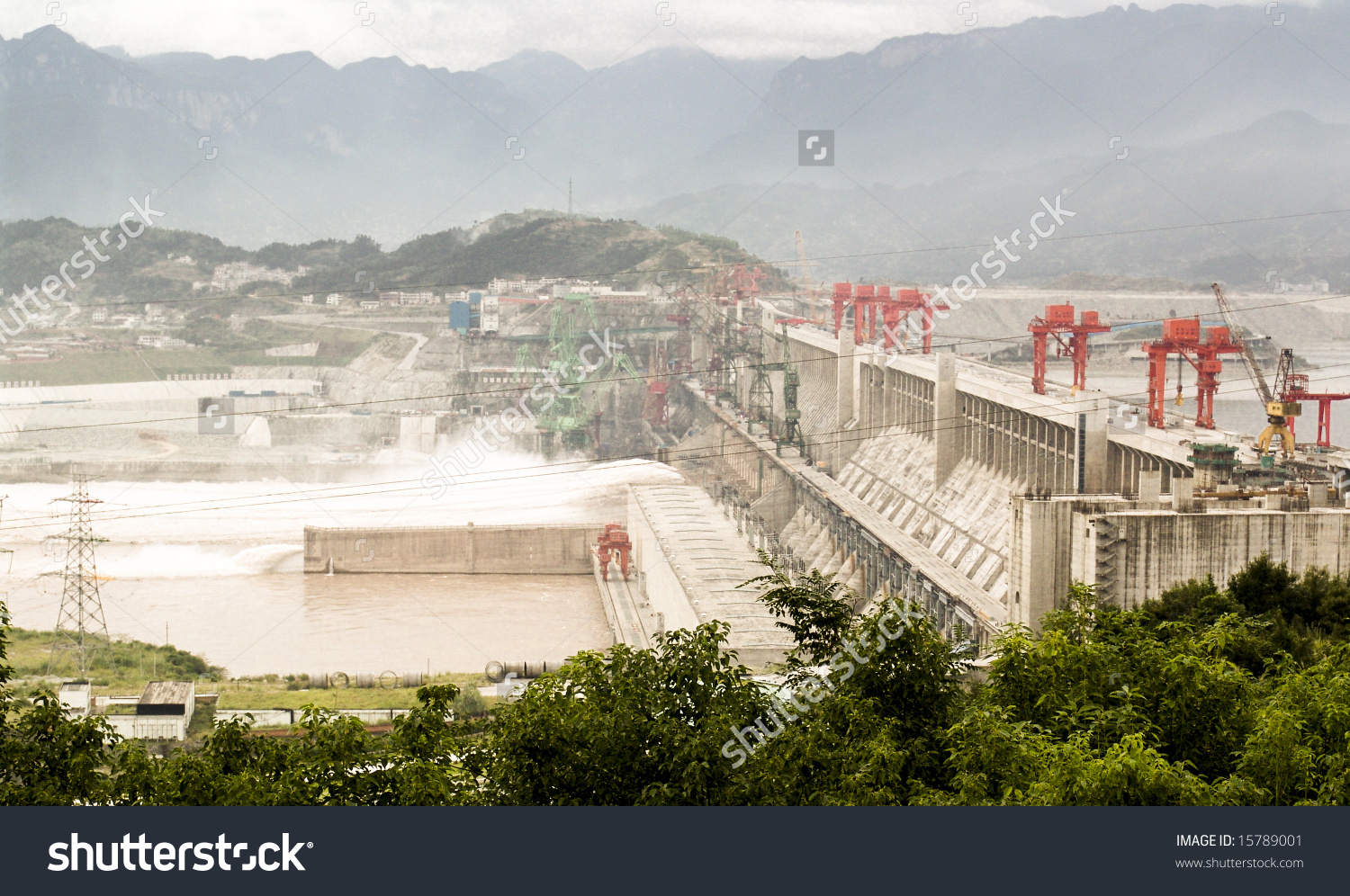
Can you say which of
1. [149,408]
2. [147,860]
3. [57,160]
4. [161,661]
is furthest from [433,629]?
[57,160]

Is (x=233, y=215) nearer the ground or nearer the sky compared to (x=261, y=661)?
nearer the sky

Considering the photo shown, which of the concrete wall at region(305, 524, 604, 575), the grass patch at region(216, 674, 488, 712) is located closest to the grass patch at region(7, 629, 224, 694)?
the grass patch at region(216, 674, 488, 712)

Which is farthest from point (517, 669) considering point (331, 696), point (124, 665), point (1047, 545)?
point (1047, 545)

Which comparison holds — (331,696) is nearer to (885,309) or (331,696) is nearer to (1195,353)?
(1195,353)

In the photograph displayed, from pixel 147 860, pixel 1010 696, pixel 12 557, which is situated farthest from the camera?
pixel 12 557

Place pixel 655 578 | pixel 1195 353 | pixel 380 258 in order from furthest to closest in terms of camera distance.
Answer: pixel 380 258 → pixel 655 578 → pixel 1195 353

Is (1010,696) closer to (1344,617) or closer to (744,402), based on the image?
(1344,617)
